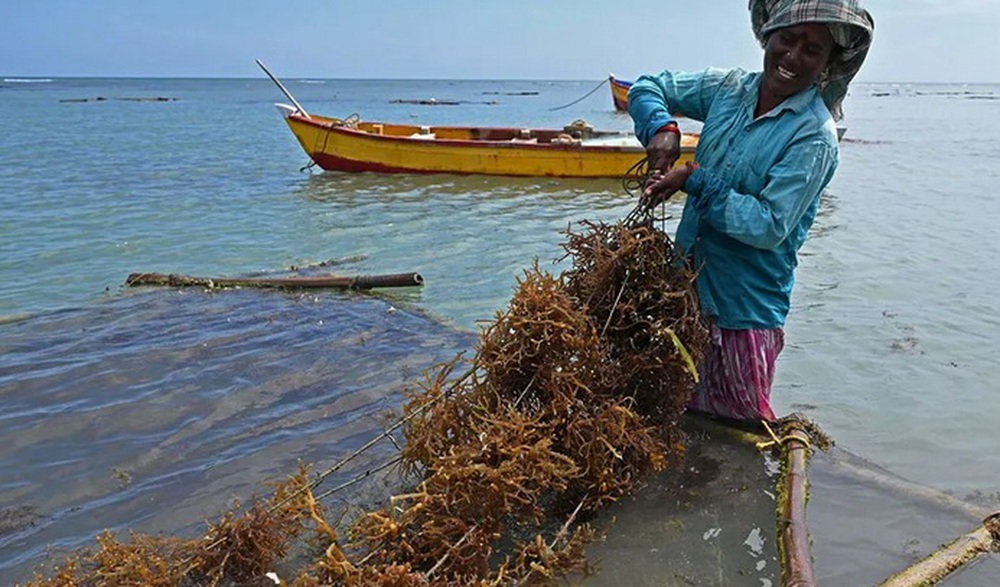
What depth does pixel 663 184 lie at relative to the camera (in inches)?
129

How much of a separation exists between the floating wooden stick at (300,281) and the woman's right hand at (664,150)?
4.74m

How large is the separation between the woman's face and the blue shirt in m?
0.06

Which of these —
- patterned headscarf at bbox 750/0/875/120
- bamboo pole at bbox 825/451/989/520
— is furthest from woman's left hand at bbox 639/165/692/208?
bamboo pole at bbox 825/451/989/520

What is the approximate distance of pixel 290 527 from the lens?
10.3ft

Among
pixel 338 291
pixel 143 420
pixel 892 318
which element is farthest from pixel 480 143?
pixel 143 420

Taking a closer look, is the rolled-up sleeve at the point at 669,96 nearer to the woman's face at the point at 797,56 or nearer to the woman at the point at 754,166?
the woman at the point at 754,166

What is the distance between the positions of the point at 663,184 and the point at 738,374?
1090 mm

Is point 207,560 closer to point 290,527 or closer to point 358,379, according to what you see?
point 290,527

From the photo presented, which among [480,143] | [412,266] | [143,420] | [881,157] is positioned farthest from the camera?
[881,157]

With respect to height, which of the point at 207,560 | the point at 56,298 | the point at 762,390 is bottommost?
the point at 56,298

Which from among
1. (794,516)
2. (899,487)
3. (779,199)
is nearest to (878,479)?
(899,487)

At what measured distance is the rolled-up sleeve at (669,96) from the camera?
366cm

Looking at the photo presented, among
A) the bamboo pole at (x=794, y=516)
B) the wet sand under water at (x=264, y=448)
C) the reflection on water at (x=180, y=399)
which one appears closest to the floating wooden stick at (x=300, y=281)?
the reflection on water at (x=180, y=399)

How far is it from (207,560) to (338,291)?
5.32 meters
